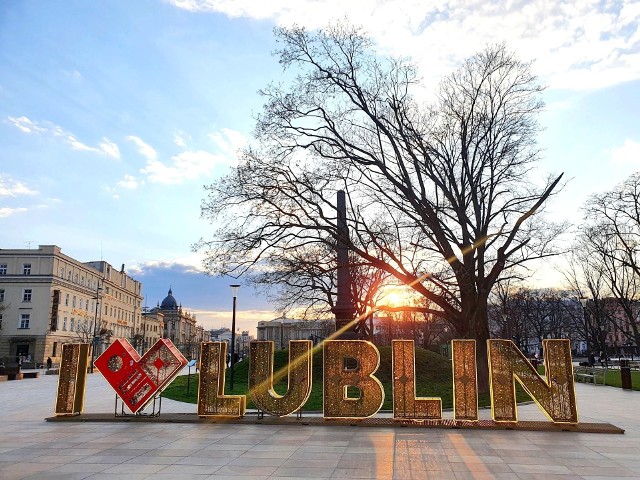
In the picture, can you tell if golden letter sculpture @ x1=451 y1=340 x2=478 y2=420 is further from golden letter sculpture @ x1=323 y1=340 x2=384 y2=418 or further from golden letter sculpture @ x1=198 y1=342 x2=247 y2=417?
golden letter sculpture @ x1=198 y1=342 x2=247 y2=417

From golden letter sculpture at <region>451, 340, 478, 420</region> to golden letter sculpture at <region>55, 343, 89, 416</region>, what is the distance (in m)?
10.5

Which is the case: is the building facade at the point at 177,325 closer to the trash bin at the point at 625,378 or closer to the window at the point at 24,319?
the window at the point at 24,319

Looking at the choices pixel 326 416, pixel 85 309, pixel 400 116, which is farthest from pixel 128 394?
pixel 85 309

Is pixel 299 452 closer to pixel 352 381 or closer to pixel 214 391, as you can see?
pixel 352 381

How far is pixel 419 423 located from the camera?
12.6 meters

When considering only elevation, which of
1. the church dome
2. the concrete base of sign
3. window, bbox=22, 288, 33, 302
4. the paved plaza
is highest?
the church dome

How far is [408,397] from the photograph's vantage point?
503 inches

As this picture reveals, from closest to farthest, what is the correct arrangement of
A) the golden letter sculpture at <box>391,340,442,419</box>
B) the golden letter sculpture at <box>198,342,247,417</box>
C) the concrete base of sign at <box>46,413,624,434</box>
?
the concrete base of sign at <box>46,413,624,434</box>
the golden letter sculpture at <box>391,340,442,419</box>
the golden letter sculpture at <box>198,342,247,417</box>

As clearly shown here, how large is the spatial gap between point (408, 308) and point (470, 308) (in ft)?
7.89

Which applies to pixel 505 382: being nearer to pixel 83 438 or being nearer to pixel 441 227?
pixel 441 227

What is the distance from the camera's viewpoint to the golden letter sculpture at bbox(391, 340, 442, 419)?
12688 mm

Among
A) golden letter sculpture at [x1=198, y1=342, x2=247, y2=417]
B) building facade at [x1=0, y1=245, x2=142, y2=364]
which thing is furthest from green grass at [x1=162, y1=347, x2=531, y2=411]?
building facade at [x1=0, y1=245, x2=142, y2=364]

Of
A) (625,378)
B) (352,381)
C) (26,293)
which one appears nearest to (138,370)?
(352,381)

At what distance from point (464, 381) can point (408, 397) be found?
1516 mm
